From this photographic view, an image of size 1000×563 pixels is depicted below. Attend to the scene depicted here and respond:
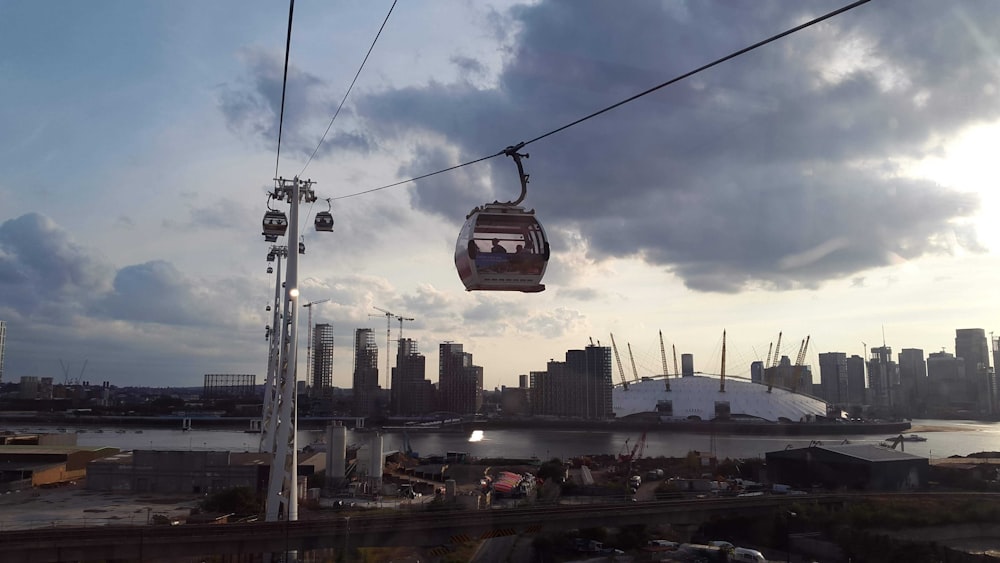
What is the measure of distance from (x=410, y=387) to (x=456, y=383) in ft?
23.9

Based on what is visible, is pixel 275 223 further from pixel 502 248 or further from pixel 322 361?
pixel 322 361

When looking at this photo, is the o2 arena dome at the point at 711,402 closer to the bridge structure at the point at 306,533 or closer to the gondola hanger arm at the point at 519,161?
the bridge structure at the point at 306,533

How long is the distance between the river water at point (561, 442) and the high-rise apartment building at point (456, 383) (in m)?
16.0

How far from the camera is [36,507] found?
74.1ft

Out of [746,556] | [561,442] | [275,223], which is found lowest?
[561,442]

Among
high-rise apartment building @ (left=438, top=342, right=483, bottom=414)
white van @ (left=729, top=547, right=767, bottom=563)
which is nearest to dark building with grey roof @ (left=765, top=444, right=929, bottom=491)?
white van @ (left=729, top=547, right=767, bottom=563)

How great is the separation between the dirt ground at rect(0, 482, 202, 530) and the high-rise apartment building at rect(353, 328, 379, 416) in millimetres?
78376

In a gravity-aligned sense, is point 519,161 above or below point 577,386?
above

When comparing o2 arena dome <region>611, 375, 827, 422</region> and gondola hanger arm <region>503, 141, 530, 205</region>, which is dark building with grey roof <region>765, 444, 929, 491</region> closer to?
gondola hanger arm <region>503, 141, 530, 205</region>

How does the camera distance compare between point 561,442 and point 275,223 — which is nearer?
point 275,223

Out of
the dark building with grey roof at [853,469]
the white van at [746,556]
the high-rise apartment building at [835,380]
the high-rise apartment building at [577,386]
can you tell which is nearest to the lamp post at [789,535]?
the white van at [746,556]

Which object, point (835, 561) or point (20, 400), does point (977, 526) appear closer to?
point (835, 561)

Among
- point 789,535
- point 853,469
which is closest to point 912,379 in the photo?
point 853,469

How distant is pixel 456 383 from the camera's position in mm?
107062
